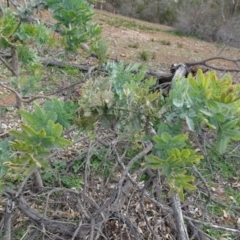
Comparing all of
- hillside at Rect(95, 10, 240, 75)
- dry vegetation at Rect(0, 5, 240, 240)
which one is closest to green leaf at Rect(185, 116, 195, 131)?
dry vegetation at Rect(0, 5, 240, 240)

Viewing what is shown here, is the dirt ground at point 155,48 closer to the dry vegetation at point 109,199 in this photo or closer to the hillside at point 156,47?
the hillside at point 156,47

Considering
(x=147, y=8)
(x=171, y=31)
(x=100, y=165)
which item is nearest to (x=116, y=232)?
(x=100, y=165)

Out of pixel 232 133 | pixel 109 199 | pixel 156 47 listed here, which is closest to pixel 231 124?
pixel 232 133

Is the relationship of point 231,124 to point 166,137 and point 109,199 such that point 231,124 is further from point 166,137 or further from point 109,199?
point 109,199

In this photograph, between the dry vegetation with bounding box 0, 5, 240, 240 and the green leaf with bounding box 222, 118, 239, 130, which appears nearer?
the green leaf with bounding box 222, 118, 239, 130

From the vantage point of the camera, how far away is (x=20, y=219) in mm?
1820

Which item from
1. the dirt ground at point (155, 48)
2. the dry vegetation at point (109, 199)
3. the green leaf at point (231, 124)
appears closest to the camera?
the green leaf at point (231, 124)

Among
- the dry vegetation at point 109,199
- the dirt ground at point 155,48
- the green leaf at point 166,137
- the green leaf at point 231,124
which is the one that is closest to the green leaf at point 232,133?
the green leaf at point 231,124

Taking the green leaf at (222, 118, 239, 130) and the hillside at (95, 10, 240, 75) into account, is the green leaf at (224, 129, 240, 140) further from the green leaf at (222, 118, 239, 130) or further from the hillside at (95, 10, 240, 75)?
the hillside at (95, 10, 240, 75)

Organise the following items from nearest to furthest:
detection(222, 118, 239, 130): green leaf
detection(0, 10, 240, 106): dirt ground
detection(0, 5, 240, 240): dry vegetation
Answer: detection(222, 118, 239, 130): green leaf < detection(0, 5, 240, 240): dry vegetation < detection(0, 10, 240, 106): dirt ground

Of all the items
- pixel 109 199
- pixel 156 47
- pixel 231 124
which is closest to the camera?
pixel 231 124

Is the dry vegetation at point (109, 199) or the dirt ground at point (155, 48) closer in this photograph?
the dry vegetation at point (109, 199)

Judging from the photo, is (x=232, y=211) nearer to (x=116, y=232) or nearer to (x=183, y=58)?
(x=116, y=232)

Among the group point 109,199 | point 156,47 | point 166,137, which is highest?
point 166,137
